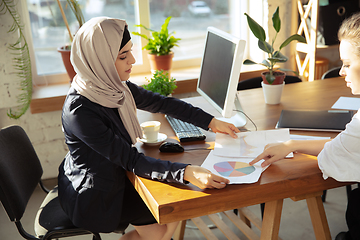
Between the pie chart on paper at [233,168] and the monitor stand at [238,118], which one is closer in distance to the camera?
the pie chart on paper at [233,168]

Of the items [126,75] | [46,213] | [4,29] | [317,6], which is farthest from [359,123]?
[4,29]

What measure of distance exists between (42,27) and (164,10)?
0.97 metres

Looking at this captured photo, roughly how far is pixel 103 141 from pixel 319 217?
872mm

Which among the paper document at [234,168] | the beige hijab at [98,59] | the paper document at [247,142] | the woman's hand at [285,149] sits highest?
the beige hijab at [98,59]

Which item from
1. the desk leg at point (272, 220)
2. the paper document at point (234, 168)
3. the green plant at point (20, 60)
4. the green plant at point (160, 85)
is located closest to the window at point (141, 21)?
the green plant at point (20, 60)

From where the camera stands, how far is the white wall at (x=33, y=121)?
234 cm

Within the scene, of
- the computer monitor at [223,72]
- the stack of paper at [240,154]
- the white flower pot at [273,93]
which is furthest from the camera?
the white flower pot at [273,93]

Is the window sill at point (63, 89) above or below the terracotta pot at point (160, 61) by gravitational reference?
below

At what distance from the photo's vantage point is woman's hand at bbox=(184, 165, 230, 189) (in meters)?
1.08

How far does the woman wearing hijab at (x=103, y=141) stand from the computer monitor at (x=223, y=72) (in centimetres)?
13

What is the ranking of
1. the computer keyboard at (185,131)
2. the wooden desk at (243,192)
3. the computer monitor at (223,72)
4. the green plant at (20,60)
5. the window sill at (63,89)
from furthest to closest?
the window sill at (63,89) < the green plant at (20,60) < the computer keyboard at (185,131) < the computer monitor at (223,72) < the wooden desk at (243,192)

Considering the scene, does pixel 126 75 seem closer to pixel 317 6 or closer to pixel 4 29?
pixel 4 29

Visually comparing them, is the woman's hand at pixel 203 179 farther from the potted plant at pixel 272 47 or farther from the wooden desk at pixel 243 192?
the potted plant at pixel 272 47

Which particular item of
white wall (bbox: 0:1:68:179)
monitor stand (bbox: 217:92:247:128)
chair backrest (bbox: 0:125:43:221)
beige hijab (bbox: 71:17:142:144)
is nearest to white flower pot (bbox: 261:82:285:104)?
monitor stand (bbox: 217:92:247:128)
